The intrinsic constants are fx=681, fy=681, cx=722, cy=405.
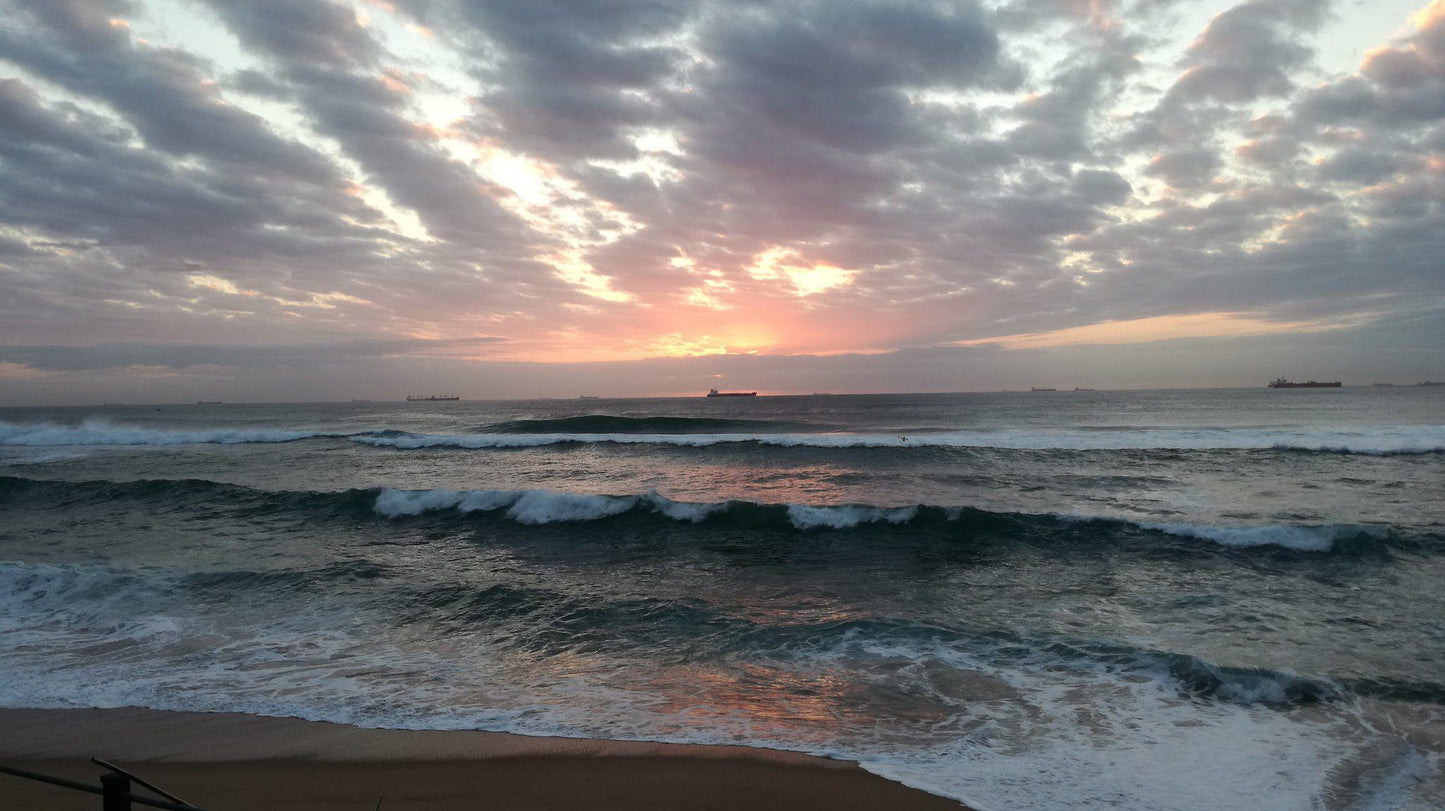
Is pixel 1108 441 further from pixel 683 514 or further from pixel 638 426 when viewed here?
pixel 638 426

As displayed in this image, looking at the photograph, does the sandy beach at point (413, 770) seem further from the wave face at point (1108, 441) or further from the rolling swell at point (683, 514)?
the wave face at point (1108, 441)

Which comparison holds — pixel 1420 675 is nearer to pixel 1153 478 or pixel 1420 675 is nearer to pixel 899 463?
pixel 1153 478

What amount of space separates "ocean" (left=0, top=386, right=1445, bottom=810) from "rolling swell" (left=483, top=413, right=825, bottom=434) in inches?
882

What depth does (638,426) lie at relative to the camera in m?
41.5

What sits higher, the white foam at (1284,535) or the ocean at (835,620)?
the white foam at (1284,535)

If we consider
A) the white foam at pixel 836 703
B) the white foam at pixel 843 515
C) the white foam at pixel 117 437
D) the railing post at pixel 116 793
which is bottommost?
the white foam at pixel 836 703

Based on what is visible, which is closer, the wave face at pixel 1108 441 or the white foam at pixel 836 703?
the white foam at pixel 836 703

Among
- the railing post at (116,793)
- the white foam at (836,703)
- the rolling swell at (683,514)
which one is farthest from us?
the rolling swell at (683,514)

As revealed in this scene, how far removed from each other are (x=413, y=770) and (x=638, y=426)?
1458 inches

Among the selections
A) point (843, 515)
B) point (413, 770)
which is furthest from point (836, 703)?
point (843, 515)

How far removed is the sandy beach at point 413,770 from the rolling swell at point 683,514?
8.18m

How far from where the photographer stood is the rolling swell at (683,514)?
35.8 feet

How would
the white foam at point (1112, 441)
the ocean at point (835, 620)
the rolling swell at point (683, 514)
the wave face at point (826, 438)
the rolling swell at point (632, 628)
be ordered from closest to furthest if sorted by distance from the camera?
the ocean at point (835, 620) → the rolling swell at point (632, 628) → the rolling swell at point (683, 514) → the white foam at point (1112, 441) → the wave face at point (826, 438)

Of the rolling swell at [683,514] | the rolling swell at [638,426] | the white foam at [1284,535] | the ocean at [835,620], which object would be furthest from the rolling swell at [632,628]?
the rolling swell at [638,426]
